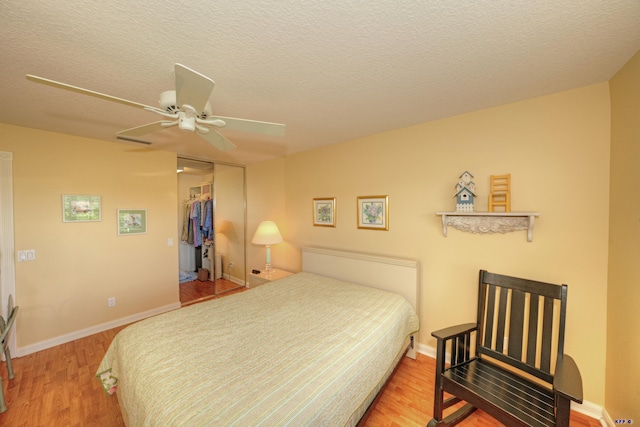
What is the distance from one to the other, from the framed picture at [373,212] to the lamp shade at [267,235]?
1322mm

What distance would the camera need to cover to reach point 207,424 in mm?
931

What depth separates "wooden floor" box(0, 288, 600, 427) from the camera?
1682 mm

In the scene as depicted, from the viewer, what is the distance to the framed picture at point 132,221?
309 centimetres

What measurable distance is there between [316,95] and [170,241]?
3.12m

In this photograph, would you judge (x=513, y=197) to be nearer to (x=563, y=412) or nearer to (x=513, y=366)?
(x=513, y=366)

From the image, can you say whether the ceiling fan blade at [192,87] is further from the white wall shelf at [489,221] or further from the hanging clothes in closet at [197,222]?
the hanging clothes in closet at [197,222]

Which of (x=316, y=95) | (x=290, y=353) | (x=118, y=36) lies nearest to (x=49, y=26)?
(x=118, y=36)

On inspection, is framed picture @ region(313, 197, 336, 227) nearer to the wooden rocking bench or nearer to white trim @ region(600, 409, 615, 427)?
the wooden rocking bench

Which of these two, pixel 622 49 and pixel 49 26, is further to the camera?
pixel 622 49

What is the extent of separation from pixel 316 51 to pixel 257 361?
177cm

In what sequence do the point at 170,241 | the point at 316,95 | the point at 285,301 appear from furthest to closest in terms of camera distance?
the point at 170,241 < the point at 285,301 < the point at 316,95

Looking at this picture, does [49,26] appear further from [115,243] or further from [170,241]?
[170,241]

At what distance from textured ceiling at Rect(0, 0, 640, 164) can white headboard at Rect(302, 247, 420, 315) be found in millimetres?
1532

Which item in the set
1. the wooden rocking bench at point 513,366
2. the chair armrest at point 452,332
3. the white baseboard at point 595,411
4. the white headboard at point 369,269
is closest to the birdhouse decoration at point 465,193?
the wooden rocking bench at point 513,366
